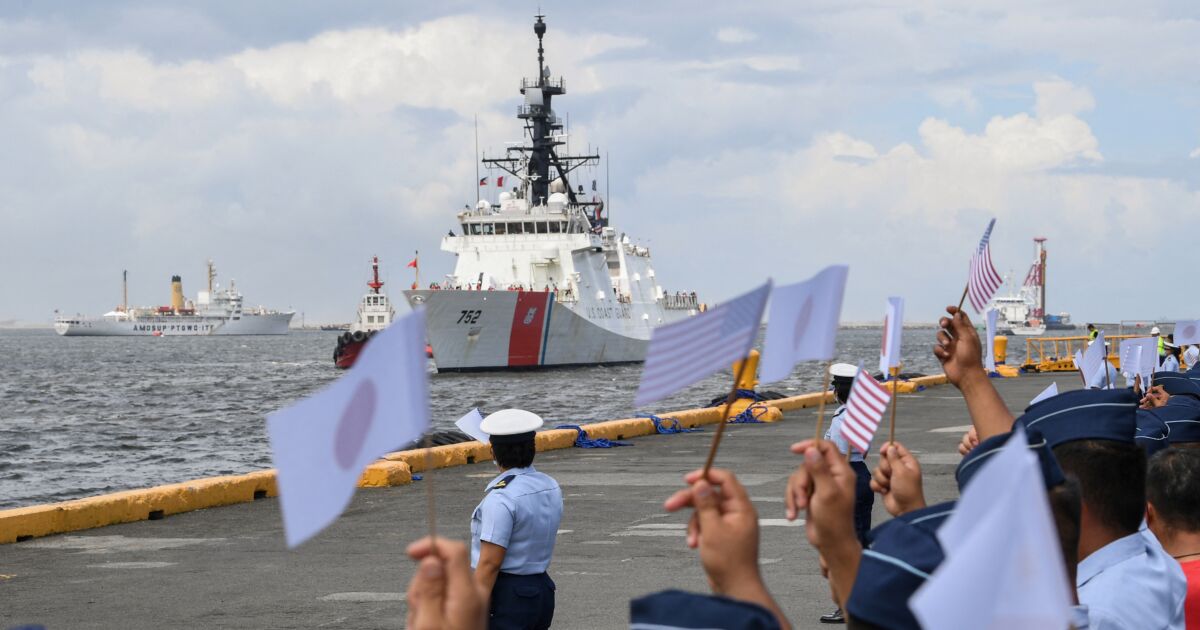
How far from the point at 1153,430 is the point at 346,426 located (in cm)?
403

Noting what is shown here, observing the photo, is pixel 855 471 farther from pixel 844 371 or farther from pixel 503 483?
pixel 503 483

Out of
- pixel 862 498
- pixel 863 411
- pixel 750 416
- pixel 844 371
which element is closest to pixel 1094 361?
pixel 844 371

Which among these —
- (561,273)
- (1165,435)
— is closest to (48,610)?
(1165,435)

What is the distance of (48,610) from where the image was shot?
835 centimetres

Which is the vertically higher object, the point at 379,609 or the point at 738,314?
the point at 738,314

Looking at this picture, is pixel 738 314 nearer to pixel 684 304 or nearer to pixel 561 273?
pixel 561 273

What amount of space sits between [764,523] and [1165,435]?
5973mm

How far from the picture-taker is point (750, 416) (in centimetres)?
2253

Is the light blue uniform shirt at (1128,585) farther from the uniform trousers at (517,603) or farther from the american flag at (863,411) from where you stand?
the uniform trousers at (517,603)

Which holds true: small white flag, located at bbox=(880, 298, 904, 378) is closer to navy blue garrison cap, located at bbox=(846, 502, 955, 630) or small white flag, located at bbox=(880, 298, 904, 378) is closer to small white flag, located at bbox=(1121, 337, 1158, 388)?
navy blue garrison cap, located at bbox=(846, 502, 955, 630)

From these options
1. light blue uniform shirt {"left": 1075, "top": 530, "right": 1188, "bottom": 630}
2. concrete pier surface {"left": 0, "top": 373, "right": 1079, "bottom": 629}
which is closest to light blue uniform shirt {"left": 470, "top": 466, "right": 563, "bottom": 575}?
light blue uniform shirt {"left": 1075, "top": 530, "right": 1188, "bottom": 630}

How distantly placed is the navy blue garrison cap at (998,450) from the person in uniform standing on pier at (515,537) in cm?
222

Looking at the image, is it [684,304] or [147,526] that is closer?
[147,526]

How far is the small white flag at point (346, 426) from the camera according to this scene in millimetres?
2305
